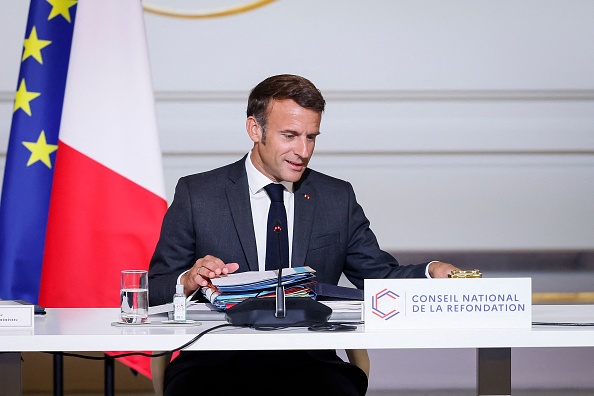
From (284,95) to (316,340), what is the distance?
3.37 feet

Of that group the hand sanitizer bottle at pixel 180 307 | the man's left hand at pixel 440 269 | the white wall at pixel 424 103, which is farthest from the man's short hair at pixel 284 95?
the white wall at pixel 424 103

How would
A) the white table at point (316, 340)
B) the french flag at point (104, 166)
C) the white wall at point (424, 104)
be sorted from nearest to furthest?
the white table at point (316, 340)
the french flag at point (104, 166)
the white wall at point (424, 104)

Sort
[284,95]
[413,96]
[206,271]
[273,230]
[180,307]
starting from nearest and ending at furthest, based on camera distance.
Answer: [180,307] < [206,271] < [273,230] < [284,95] < [413,96]

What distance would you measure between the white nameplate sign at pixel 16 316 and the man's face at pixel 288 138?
98 centimetres

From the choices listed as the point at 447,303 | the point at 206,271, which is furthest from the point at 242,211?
the point at 447,303

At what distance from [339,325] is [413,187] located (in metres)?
2.41

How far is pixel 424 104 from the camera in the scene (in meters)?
4.06

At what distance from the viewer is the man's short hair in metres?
2.49

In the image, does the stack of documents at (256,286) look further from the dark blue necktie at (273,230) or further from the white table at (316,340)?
the dark blue necktie at (273,230)

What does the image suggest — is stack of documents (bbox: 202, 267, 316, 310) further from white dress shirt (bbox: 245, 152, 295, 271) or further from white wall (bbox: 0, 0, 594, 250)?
white wall (bbox: 0, 0, 594, 250)

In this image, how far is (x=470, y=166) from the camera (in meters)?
4.10

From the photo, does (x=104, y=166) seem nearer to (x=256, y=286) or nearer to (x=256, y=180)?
(x=256, y=180)

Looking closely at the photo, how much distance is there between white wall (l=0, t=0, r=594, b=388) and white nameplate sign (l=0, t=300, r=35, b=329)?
229 centimetres

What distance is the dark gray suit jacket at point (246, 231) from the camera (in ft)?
8.19
